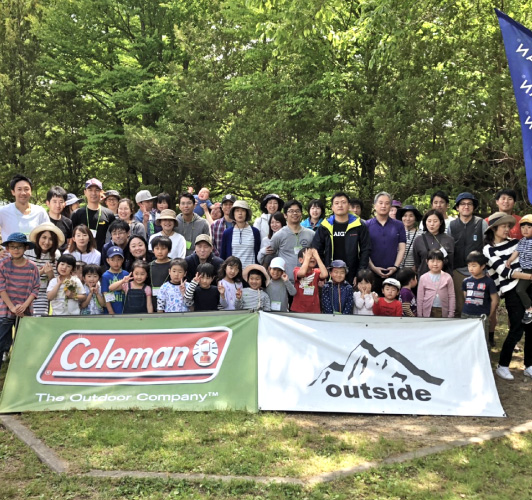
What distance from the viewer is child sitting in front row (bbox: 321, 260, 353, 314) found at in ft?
20.5

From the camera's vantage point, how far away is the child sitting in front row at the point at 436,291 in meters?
6.51

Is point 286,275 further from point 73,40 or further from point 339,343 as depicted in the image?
point 73,40

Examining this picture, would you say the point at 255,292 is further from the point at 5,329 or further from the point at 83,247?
the point at 5,329

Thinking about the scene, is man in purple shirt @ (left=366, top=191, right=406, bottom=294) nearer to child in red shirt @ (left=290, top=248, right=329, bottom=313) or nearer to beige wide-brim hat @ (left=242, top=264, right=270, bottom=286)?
child in red shirt @ (left=290, top=248, right=329, bottom=313)

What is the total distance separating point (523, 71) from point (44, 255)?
5.75 m

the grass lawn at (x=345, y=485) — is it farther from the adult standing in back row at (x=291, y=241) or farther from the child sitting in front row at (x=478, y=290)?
the adult standing in back row at (x=291, y=241)

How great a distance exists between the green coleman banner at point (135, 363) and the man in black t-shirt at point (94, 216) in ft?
6.93

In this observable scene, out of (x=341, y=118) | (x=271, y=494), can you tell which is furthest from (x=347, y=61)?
(x=271, y=494)

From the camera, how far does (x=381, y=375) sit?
528cm

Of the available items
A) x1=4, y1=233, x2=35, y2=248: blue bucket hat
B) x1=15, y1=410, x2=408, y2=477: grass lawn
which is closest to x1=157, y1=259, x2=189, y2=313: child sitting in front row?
x1=15, y1=410, x2=408, y2=477: grass lawn

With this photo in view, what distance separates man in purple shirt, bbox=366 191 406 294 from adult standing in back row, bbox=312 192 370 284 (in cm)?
29

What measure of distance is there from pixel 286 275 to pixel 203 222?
1.81m

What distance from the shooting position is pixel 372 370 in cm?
529

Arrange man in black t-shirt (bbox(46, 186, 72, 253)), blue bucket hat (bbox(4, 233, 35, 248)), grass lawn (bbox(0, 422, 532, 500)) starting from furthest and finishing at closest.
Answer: man in black t-shirt (bbox(46, 186, 72, 253)) < blue bucket hat (bbox(4, 233, 35, 248)) < grass lawn (bbox(0, 422, 532, 500))
